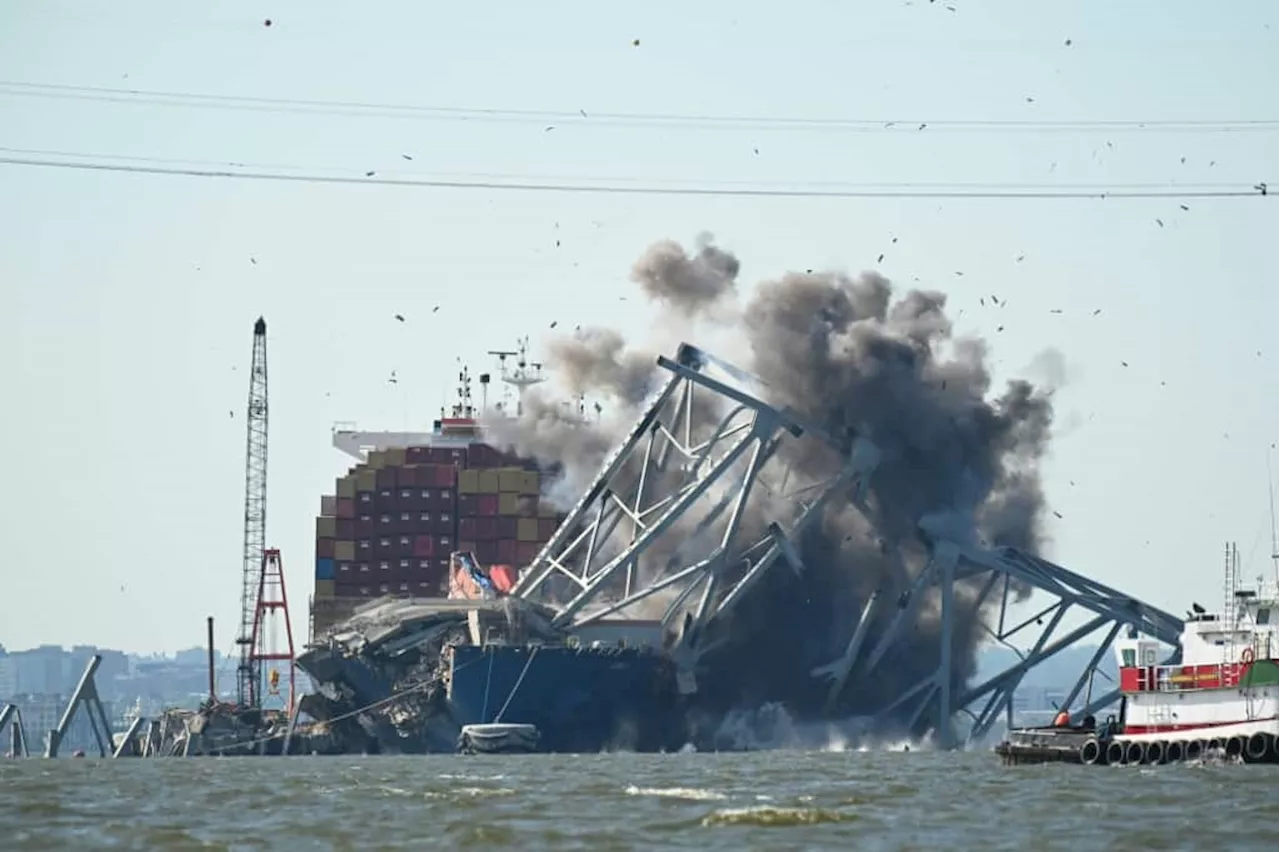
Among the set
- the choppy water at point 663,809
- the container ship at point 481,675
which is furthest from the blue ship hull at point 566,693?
the choppy water at point 663,809

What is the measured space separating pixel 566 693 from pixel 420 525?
49.7 m

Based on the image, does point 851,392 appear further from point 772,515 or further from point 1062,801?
point 1062,801

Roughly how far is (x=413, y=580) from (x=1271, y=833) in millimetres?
122776

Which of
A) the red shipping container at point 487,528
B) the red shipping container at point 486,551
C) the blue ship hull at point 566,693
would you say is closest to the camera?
the blue ship hull at point 566,693

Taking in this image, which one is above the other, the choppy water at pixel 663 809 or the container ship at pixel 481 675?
the container ship at pixel 481 675

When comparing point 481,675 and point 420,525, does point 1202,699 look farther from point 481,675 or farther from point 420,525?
point 420,525

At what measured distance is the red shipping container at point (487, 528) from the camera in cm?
18000

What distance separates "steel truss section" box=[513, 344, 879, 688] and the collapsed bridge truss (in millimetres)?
111

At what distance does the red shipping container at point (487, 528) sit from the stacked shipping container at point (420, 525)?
2.6 inches

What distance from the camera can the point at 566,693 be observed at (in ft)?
437

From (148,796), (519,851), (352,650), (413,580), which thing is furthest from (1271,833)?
(413,580)

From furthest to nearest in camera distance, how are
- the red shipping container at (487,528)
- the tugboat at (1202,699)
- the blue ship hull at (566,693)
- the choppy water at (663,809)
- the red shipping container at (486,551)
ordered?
the red shipping container at (487,528)
the red shipping container at (486,551)
the blue ship hull at (566,693)
the tugboat at (1202,699)
the choppy water at (663,809)

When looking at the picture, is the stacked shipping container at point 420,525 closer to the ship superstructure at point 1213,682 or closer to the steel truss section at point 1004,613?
the steel truss section at point 1004,613

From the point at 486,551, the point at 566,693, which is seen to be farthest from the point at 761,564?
the point at 486,551
